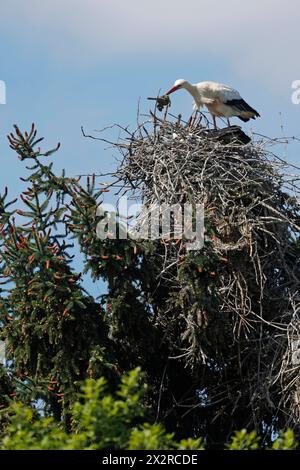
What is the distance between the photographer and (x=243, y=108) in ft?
71.6

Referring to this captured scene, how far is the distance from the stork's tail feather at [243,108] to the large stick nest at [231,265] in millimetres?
2133

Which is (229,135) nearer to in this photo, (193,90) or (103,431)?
(193,90)

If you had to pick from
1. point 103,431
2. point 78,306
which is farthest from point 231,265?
point 103,431

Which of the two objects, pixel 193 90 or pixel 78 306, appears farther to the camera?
pixel 193 90

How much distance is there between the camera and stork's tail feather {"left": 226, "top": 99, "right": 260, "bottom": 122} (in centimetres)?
2177

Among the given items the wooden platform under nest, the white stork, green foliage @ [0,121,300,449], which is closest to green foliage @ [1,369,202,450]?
green foliage @ [0,121,300,449]

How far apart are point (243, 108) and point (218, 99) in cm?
38

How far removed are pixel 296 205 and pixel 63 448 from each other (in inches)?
316

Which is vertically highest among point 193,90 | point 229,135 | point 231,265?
point 193,90

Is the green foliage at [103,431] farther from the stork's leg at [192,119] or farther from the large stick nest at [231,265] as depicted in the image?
the stork's leg at [192,119]

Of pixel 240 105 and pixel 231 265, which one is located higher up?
pixel 240 105

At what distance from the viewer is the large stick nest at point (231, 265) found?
17.5 metres

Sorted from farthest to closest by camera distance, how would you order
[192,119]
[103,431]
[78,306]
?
[192,119], [78,306], [103,431]
